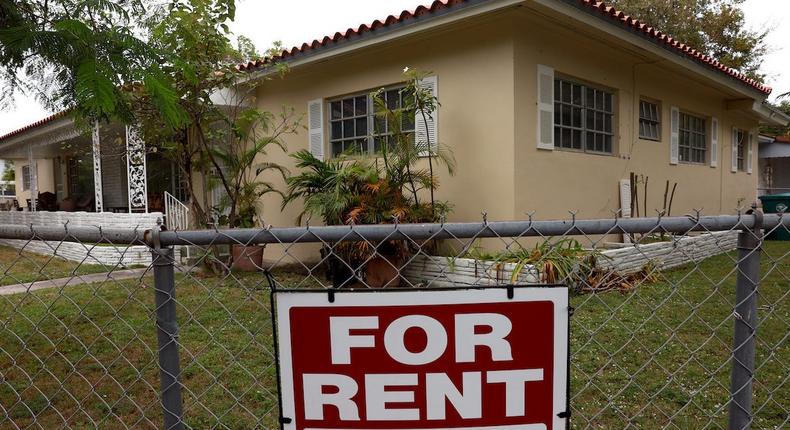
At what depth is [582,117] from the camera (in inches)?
301

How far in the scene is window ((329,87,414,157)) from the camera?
24.8 ft

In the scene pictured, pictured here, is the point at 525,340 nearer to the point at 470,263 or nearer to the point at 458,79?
the point at 470,263

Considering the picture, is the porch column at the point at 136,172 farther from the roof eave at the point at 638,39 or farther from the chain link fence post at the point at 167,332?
the chain link fence post at the point at 167,332

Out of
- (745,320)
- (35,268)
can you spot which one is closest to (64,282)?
(35,268)

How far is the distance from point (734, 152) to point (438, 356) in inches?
542

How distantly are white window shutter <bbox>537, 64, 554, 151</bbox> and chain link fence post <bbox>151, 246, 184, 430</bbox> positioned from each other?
581 cm

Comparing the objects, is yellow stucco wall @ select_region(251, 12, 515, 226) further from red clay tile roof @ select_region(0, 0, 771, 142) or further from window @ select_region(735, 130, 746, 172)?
window @ select_region(735, 130, 746, 172)

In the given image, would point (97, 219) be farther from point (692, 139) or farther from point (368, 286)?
point (692, 139)

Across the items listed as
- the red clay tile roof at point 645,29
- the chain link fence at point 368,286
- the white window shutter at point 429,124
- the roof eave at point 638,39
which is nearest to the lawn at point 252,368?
the chain link fence at point 368,286

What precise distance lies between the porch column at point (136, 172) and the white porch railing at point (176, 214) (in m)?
0.38

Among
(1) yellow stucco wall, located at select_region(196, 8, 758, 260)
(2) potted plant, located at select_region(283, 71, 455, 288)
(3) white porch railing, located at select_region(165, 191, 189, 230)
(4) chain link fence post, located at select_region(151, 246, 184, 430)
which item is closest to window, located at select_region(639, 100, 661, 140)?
(1) yellow stucco wall, located at select_region(196, 8, 758, 260)

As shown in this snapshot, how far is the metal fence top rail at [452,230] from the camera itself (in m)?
1.45

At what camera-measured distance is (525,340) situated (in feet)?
4.37

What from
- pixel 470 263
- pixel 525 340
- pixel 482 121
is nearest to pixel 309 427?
pixel 525 340
